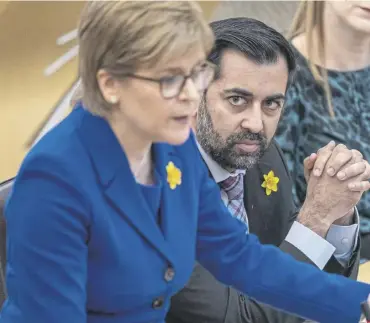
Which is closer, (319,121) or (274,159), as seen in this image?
(274,159)

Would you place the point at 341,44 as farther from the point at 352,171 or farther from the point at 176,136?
the point at 176,136

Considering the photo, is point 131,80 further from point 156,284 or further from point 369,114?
point 369,114

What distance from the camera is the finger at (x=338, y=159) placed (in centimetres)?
123

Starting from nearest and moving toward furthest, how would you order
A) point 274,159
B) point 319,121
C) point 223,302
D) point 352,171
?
point 223,302
point 352,171
point 274,159
point 319,121

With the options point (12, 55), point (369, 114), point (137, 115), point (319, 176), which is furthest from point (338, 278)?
point (12, 55)

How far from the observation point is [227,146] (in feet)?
3.95

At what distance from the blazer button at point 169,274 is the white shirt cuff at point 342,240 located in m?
0.48

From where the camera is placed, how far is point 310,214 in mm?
1227

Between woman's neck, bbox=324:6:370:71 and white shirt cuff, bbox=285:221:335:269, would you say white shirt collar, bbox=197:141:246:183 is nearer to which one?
white shirt cuff, bbox=285:221:335:269

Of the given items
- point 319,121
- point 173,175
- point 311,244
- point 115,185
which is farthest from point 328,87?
point 115,185

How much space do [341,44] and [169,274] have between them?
1.07 metres

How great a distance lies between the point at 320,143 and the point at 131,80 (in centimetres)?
94

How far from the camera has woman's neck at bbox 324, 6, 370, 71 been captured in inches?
68.2

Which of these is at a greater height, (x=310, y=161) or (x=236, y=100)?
(x=236, y=100)
